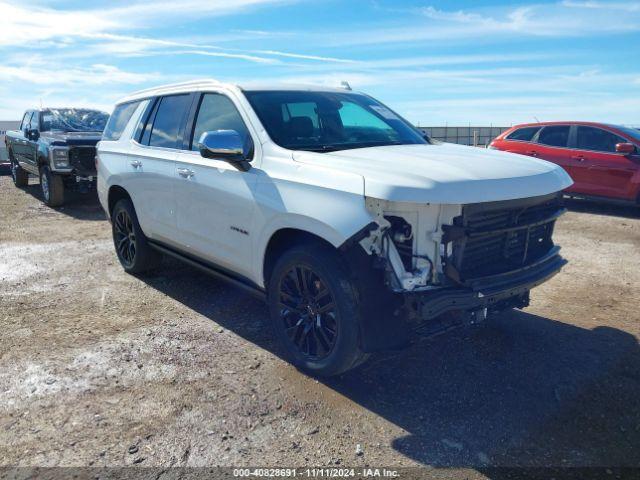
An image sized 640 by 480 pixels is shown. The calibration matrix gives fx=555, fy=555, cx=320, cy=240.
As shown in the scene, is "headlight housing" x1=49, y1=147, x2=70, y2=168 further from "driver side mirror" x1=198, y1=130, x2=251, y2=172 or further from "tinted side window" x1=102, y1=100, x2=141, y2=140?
"driver side mirror" x1=198, y1=130, x2=251, y2=172

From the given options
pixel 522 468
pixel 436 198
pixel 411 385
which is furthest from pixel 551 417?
pixel 436 198

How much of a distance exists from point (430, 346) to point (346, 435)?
1415mm

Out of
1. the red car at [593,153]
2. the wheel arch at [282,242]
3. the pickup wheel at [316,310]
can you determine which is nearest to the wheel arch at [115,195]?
the wheel arch at [282,242]

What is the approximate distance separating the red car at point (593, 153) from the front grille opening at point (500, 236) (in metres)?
6.32

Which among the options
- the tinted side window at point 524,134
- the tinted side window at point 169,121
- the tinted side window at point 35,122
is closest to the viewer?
the tinted side window at point 169,121

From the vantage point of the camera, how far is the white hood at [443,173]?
10.0 feet

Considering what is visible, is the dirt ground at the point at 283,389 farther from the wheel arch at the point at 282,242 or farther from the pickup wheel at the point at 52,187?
the pickup wheel at the point at 52,187

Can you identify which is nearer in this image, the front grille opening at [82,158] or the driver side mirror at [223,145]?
the driver side mirror at [223,145]

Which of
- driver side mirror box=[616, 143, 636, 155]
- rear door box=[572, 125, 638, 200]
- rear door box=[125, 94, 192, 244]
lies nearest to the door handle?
rear door box=[125, 94, 192, 244]

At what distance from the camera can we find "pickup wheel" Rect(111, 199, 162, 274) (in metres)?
5.90

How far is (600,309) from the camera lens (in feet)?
17.0

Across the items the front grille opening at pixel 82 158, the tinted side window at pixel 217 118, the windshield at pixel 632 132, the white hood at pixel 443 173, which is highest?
the tinted side window at pixel 217 118

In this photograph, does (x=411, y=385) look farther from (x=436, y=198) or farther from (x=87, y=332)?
(x=87, y=332)

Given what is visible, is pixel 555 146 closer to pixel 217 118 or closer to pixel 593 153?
pixel 593 153
